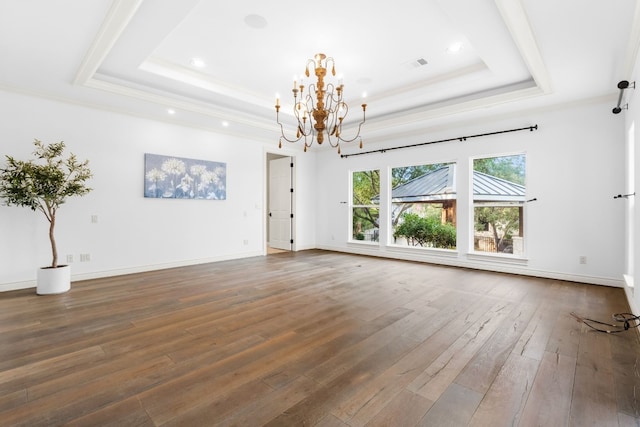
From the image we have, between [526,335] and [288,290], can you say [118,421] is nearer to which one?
[288,290]

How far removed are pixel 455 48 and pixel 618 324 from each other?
325 centimetres

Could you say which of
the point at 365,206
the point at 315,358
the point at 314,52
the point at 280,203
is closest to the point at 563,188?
the point at 365,206

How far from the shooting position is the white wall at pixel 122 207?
4.05 m

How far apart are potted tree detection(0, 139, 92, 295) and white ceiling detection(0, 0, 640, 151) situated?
92cm

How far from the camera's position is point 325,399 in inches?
67.7

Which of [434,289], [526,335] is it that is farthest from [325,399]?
[434,289]

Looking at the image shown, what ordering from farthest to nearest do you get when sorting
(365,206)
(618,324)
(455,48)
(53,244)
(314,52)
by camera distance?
(365,206) → (53,244) → (314,52) → (455,48) → (618,324)

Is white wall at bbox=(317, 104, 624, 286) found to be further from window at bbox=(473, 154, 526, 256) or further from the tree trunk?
the tree trunk

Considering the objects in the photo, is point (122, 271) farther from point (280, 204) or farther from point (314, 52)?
point (314, 52)

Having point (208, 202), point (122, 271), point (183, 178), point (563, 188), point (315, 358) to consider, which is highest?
point (183, 178)

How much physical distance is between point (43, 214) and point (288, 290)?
355cm

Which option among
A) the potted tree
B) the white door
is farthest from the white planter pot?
the white door

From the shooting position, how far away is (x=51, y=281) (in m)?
3.81

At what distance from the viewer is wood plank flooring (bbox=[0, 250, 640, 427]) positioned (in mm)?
1617
